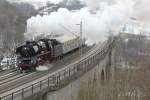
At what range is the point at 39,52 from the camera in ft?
174

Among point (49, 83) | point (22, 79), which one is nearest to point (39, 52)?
point (22, 79)

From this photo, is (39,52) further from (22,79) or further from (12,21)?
(12,21)

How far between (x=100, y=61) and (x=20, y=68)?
15.0 metres

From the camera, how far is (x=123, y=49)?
121625mm

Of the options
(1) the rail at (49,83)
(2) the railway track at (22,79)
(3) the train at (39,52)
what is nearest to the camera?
(1) the rail at (49,83)

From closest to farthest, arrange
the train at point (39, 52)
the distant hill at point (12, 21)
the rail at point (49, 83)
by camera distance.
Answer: the rail at point (49, 83)
the train at point (39, 52)
the distant hill at point (12, 21)

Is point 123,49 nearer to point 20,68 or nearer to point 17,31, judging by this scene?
point 17,31

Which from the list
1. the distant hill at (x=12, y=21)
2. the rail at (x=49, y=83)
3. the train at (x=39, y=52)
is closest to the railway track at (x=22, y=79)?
the rail at (x=49, y=83)

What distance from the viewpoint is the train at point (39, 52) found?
5075 centimetres

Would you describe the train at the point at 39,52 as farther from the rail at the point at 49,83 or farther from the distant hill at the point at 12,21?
the distant hill at the point at 12,21

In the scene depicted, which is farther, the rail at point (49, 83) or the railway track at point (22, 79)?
the railway track at point (22, 79)

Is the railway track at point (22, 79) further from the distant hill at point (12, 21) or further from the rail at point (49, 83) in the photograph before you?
the distant hill at point (12, 21)

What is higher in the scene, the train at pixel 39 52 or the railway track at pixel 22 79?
the train at pixel 39 52

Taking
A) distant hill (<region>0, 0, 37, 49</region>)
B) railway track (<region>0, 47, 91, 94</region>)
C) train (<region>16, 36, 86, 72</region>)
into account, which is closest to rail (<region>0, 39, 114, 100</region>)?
railway track (<region>0, 47, 91, 94</region>)
